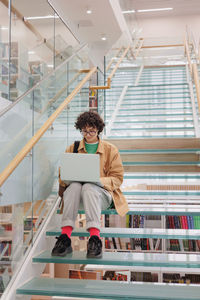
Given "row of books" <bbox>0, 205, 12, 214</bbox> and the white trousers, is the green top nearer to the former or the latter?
the white trousers

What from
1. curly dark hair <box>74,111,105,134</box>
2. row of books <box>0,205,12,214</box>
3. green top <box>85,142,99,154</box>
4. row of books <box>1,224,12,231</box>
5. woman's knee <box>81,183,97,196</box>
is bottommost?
row of books <box>1,224,12,231</box>

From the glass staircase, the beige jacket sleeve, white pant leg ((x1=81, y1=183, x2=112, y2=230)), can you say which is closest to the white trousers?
white pant leg ((x1=81, y1=183, x2=112, y2=230))

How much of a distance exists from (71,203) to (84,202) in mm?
79

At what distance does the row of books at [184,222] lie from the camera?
3.65m

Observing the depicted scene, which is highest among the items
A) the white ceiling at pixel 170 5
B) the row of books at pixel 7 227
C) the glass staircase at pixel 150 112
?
the white ceiling at pixel 170 5

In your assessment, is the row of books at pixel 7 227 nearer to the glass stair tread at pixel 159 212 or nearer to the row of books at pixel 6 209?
the row of books at pixel 6 209

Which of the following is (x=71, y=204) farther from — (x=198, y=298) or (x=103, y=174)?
(x=198, y=298)

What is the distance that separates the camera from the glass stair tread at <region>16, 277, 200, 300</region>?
1862 mm

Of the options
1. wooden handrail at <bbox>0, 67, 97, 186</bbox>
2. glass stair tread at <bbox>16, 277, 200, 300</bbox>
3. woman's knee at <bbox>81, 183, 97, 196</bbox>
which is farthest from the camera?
woman's knee at <bbox>81, 183, 97, 196</bbox>

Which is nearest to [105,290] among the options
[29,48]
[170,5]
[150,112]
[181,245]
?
[181,245]

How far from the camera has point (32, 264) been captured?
218 centimetres

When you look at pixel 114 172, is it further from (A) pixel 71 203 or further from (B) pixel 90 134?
(A) pixel 71 203

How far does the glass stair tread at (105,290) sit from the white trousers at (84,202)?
32 centimetres

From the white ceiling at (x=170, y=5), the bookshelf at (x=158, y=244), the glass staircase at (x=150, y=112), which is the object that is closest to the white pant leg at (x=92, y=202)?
the bookshelf at (x=158, y=244)
